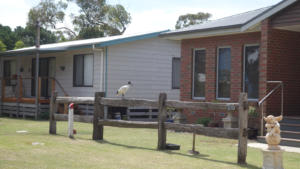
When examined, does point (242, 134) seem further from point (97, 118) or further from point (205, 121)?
point (205, 121)

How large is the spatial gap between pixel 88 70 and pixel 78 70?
2.87ft

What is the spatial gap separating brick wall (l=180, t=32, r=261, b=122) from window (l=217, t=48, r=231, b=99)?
170 mm

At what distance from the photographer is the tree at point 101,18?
49438 millimetres

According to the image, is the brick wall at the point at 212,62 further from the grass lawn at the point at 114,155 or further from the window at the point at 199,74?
the grass lawn at the point at 114,155

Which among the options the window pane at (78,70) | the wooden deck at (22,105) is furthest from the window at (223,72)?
the wooden deck at (22,105)

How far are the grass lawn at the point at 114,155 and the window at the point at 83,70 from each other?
8.28 m

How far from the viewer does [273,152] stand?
709 centimetres

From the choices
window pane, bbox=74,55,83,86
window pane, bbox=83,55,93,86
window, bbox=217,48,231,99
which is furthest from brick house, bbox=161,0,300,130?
window pane, bbox=74,55,83,86

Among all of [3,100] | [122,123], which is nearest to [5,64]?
[3,100]

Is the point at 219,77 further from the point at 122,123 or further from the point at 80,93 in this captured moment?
the point at 80,93

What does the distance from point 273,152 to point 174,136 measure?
5.84 meters

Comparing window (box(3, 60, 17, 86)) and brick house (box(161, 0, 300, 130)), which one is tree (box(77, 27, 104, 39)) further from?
brick house (box(161, 0, 300, 130))

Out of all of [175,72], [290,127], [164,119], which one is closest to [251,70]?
[290,127]

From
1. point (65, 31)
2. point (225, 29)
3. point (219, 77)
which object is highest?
point (65, 31)
